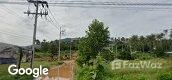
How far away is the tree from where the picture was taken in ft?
152

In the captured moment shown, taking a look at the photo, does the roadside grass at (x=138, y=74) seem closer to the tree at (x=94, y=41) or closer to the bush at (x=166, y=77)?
the bush at (x=166, y=77)

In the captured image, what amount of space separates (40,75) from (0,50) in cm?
762

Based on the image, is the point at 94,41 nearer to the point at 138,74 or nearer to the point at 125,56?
the point at 138,74

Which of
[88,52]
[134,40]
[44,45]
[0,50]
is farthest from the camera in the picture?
[134,40]

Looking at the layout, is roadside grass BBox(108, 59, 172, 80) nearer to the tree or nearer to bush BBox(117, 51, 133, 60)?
the tree

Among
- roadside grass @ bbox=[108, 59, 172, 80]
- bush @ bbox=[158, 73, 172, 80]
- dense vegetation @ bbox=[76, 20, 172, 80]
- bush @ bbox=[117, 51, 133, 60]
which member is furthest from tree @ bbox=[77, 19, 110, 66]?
bush @ bbox=[117, 51, 133, 60]

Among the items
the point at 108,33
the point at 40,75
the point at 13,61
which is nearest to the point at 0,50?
the point at 13,61

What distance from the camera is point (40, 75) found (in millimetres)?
34688

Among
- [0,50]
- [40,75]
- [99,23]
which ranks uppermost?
[99,23]

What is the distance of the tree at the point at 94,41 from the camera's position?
152 feet

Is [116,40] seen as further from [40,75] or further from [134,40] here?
[40,75]

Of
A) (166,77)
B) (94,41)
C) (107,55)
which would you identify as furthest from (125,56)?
(166,77)

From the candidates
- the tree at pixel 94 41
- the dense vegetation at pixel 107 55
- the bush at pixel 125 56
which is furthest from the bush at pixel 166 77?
the bush at pixel 125 56

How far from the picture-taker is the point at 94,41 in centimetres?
4638
